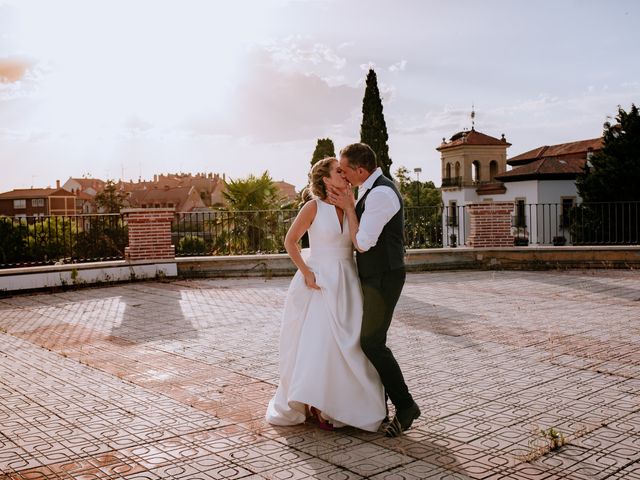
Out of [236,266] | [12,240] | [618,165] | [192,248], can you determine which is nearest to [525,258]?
[236,266]

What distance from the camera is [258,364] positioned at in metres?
6.29

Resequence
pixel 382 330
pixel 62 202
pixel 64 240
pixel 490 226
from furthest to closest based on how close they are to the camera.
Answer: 1. pixel 62 202
2. pixel 490 226
3. pixel 64 240
4. pixel 382 330

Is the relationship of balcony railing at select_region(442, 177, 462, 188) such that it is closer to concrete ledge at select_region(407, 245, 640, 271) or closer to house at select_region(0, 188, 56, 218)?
concrete ledge at select_region(407, 245, 640, 271)

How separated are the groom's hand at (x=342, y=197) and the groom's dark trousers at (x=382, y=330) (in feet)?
1.71

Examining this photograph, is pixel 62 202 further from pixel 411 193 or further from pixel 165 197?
pixel 411 193

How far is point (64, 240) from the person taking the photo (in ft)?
44.4

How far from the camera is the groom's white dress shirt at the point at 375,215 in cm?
414

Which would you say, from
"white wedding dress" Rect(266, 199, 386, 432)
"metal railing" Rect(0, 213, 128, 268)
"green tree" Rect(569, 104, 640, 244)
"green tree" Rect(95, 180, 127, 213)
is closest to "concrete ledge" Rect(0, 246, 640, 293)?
"metal railing" Rect(0, 213, 128, 268)

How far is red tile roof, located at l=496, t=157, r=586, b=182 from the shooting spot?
55750 mm

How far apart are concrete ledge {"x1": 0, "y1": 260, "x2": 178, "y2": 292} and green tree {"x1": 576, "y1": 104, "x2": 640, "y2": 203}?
28.8 meters

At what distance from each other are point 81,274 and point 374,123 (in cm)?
2036

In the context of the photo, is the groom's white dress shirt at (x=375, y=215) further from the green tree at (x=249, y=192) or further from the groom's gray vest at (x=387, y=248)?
the green tree at (x=249, y=192)

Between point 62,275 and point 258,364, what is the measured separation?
7.95 meters

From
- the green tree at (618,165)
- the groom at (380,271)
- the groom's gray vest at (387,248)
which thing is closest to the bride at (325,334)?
the groom at (380,271)
